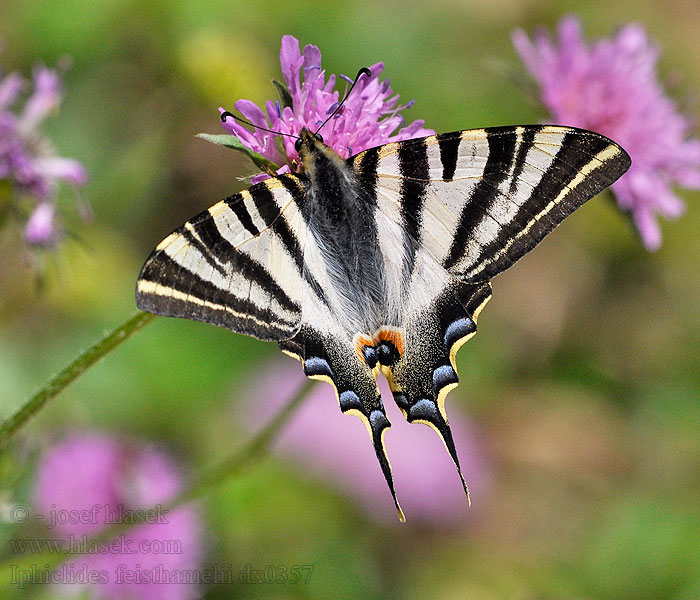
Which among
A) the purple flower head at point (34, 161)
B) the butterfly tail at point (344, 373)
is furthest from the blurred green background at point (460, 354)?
the butterfly tail at point (344, 373)

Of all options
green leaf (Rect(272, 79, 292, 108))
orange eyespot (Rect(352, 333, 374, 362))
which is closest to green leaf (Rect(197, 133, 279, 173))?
green leaf (Rect(272, 79, 292, 108))

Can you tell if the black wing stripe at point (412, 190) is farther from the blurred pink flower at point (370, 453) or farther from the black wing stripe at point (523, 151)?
the blurred pink flower at point (370, 453)

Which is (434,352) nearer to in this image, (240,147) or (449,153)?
(449,153)

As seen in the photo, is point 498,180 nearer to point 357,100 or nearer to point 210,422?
point 357,100

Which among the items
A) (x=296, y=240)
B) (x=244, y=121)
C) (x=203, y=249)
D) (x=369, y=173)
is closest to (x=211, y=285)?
(x=203, y=249)

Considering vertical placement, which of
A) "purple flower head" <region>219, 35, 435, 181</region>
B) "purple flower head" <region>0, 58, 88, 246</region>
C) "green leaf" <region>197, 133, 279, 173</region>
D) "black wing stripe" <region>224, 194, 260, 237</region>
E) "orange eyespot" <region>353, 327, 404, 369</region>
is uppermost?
"purple flower head" <region>0, 58, 88, 246</region>

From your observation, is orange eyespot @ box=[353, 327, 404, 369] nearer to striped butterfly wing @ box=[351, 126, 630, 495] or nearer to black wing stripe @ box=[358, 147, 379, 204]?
striped butterfly wing @ box=[351, 126, 630, 495]

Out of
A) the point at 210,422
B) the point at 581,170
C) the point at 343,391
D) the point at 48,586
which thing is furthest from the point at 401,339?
the point at 210,422

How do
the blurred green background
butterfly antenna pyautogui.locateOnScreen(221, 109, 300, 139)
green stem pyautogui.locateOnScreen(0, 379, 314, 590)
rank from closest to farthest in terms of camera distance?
1. butterfly antenna pyautogui.locateOnScreen(221, 109, 300, 139)
2. green stem pyautogui.locateOnScreen(0, 379, 314, 590)
3. the blurred green background

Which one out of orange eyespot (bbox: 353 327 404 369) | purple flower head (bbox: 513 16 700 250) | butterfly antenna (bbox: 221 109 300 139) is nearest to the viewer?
butterfly antenna (bbox: 221 109 300 139)
